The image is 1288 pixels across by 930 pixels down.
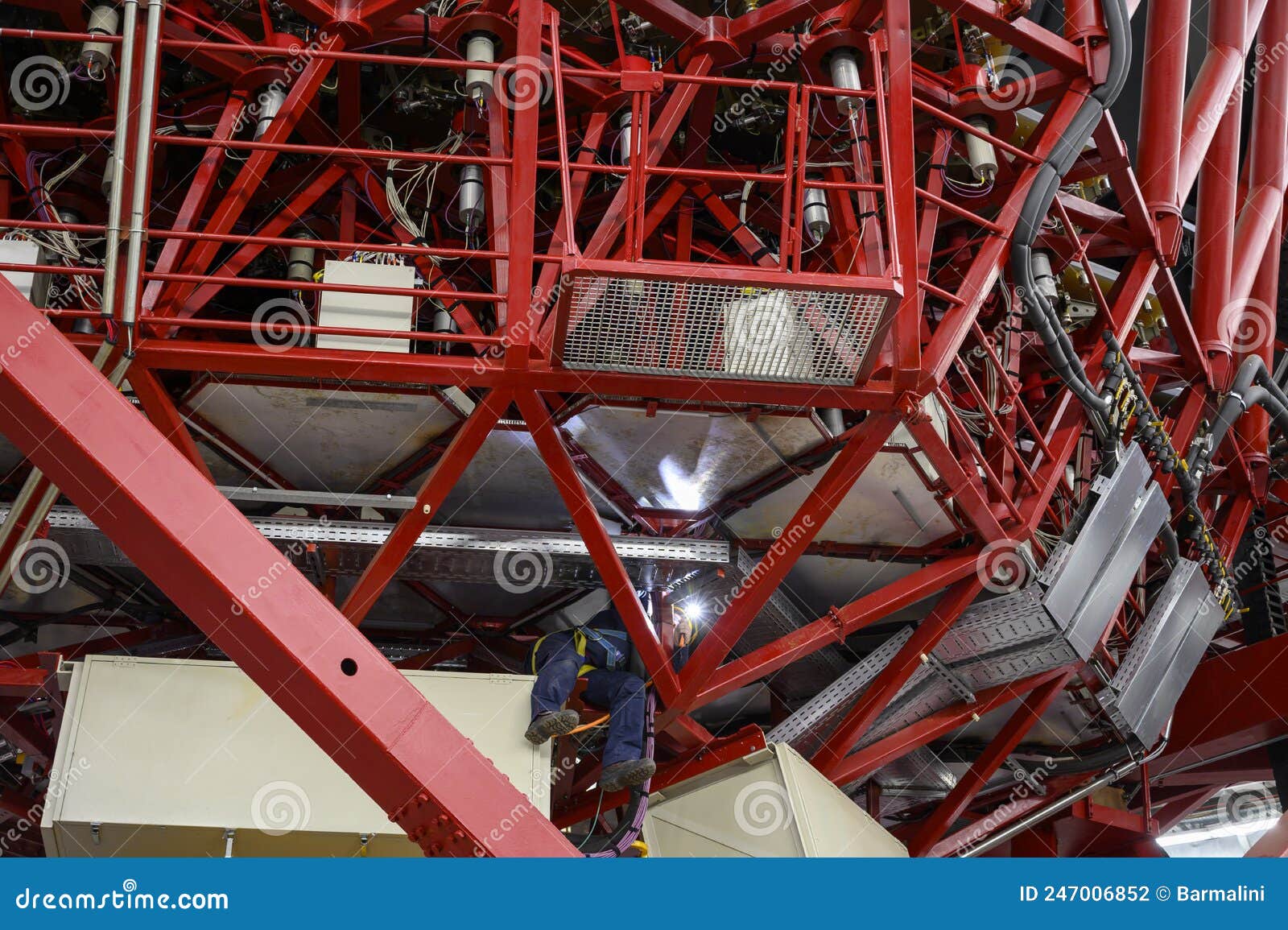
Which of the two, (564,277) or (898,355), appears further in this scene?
(898,355)

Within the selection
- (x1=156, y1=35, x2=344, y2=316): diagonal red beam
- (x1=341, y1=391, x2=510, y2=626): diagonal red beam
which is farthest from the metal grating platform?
(x1=156, y1=35, x2=344, y2=316): diagonal red beam

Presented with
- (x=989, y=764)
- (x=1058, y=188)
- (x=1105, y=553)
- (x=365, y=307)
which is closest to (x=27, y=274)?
(x=365, y=307)

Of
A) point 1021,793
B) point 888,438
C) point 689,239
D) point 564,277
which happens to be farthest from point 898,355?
point 1021,793

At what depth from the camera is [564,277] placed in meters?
8.53

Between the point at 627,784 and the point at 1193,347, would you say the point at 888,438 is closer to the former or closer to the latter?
the point at 627,784

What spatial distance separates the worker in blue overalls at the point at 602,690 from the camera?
415 inches

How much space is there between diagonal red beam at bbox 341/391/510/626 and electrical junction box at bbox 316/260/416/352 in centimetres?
89

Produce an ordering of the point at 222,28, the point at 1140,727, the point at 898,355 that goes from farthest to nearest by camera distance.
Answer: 1. the point at 1140,727
2. the point at 222,28
3. the point at 898,355

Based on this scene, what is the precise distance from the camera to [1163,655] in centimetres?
1488

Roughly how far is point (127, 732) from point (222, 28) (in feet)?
19.7

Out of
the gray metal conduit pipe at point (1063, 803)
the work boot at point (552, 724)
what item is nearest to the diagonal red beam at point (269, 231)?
the work boot at point (552, 724)

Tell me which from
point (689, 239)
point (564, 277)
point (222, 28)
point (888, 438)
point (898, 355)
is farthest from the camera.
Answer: point (689, 239)

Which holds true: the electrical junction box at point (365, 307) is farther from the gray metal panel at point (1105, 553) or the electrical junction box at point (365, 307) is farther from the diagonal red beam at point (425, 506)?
the gray metal panel at point (1105, 553)

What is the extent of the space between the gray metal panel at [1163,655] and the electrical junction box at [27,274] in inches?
431
